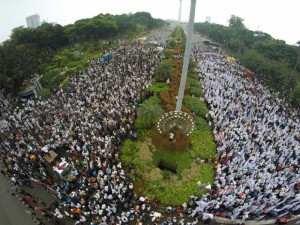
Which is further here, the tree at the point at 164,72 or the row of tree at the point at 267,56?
the row of tree at the point at 267,56

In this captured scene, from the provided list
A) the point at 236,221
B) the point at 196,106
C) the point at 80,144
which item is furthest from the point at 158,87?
the point at 236,221

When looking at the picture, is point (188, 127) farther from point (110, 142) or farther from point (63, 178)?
point (63, 178)

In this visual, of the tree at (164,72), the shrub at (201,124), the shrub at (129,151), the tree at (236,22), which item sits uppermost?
the tree at (236,22)

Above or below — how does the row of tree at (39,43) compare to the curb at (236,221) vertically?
above

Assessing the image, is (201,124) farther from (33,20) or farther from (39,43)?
(33,20)

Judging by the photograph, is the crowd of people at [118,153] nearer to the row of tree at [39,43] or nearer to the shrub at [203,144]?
the shrub at [203,144]

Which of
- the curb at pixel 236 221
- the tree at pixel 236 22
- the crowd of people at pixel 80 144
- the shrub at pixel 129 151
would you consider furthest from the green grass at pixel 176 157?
the tree at pixel 236 22
